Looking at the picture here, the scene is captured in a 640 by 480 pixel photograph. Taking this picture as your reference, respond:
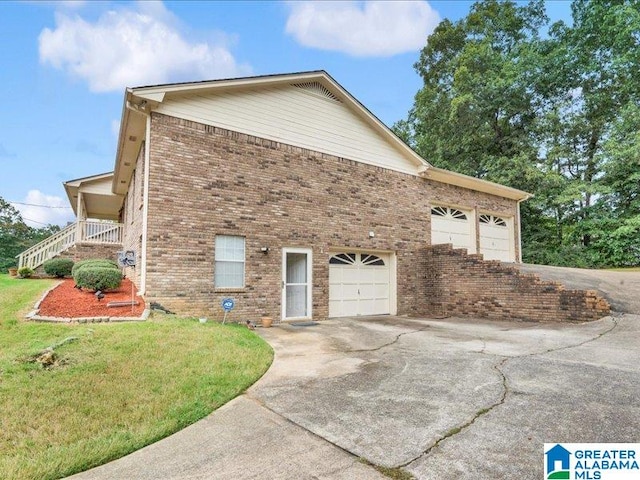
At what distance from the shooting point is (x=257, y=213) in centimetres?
1008

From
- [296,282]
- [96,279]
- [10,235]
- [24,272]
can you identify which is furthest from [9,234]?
[296,282]

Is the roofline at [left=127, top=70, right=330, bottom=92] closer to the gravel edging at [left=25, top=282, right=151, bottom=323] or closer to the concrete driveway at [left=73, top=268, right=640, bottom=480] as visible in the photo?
the gravel edging at [left=25, top=282, right=151, bottom=323]

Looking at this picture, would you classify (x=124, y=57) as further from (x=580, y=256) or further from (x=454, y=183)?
(x=580, y=256)

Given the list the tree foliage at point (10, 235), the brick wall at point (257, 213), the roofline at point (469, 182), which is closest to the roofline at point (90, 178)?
the brick wall at point (257, 213)

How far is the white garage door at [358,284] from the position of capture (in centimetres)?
1180

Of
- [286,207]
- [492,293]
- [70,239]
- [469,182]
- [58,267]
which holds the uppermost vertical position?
[469,182]

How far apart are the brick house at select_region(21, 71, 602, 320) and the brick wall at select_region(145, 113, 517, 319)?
0.03 metres

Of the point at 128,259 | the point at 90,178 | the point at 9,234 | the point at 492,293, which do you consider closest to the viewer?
the point at 128,259

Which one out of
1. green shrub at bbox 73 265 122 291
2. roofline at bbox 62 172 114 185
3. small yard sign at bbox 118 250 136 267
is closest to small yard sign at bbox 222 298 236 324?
small yard sign at bbox 118 250 136 267

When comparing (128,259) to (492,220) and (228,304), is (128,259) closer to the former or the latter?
(228,304)

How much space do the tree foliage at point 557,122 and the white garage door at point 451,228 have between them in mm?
7598

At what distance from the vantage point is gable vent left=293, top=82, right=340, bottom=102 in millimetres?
11554

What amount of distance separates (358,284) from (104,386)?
9.00 meters

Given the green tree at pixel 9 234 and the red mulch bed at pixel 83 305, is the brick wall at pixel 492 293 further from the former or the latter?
the green tree at pixel 9 234
